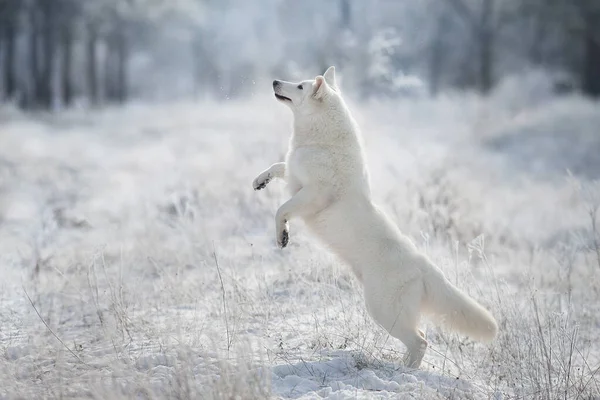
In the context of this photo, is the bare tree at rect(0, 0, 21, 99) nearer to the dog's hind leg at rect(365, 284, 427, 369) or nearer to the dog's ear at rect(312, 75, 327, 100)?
the dog's ear at rect(312, 75, 327, 100)

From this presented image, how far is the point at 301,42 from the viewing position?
130ft

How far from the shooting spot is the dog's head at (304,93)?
5.70m

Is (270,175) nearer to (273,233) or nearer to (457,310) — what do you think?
(457,310)

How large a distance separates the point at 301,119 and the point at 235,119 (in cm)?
1778

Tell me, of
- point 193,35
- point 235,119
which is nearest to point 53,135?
point 235,119

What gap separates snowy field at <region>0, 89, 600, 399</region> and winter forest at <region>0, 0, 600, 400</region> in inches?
1.5

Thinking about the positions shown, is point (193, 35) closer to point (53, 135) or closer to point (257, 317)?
point (53, 135)

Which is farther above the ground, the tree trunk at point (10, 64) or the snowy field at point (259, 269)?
the tree trunk at point (10, 64)

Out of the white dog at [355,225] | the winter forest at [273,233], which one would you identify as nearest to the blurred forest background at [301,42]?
the winter forest at [273,233]

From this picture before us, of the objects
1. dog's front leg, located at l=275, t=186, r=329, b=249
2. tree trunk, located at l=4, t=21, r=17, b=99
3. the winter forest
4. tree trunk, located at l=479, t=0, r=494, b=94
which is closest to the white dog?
dog's front leg, located at l=275, t=186, r=329, b=249

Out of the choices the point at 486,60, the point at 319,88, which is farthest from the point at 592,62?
the point at 319,88

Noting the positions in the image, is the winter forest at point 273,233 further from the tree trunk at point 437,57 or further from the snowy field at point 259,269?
the tree trunk at point 437,57

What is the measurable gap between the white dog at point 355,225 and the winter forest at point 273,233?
0.59 feet

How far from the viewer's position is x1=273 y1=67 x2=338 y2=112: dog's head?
224 inches
